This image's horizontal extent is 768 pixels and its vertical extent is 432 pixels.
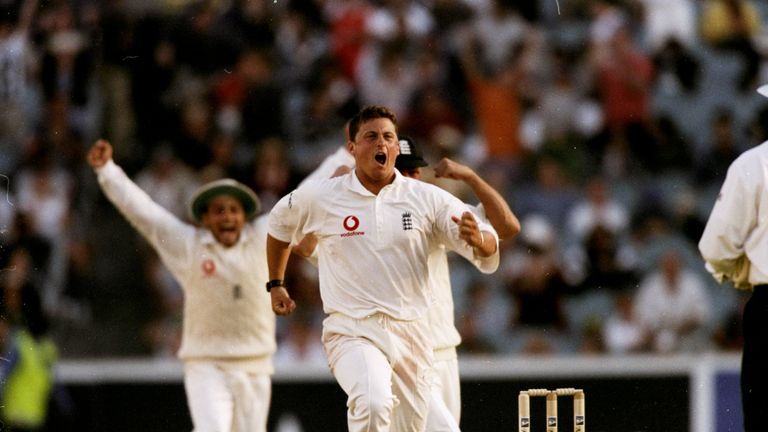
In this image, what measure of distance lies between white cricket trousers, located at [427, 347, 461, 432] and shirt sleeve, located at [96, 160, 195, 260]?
1941mm

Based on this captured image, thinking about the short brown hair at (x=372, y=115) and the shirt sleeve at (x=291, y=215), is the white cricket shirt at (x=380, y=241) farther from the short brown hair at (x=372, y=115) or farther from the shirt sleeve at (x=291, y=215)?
the short brown hair at (x=372, y=115)

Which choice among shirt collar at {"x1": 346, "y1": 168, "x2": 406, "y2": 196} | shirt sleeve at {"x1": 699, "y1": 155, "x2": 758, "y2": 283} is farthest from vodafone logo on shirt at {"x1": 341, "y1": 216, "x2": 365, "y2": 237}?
shirt sleeve at {"x1": 699, "y1": 155, "x2": 758, "y2": 283}

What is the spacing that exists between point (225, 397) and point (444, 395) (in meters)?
1.56

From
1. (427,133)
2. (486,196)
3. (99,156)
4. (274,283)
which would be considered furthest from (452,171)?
(427,133)

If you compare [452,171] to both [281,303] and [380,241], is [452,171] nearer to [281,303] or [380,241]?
[380,241]

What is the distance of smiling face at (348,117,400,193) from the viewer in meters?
6.73

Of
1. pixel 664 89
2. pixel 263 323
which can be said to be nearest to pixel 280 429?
pixel 263 323

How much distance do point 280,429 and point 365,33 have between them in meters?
4.07

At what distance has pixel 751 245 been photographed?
268 inches

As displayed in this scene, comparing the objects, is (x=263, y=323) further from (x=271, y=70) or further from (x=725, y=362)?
(x=271, y=70)

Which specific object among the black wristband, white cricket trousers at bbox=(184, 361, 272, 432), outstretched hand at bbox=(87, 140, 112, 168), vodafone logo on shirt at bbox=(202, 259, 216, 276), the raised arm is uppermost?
outstretched hand at bbox=(87, 140, 112, 168)

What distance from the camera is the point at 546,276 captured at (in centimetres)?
1175

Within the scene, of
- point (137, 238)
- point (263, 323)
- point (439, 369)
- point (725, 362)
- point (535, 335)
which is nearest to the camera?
point (439, 369)

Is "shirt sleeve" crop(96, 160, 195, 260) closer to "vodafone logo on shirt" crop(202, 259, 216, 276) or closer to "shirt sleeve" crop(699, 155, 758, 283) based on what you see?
"vodafone logo on shirt" crop(202, 259, 216, 276)
